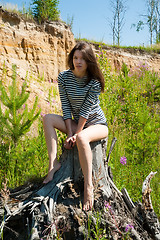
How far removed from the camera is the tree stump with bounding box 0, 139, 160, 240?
206cm

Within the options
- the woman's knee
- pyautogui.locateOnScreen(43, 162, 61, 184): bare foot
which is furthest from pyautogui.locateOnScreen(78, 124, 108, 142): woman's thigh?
pyautogui.locateOnScreen(43, 162, 61, 184): bare foot

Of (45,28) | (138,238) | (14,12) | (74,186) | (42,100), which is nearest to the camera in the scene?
(138,238)

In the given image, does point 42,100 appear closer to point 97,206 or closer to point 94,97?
point 94,97

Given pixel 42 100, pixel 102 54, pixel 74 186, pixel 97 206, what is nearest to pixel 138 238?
pixel 97 206

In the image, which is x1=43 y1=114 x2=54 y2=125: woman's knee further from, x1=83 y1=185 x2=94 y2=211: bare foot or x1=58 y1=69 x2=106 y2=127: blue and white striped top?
x1=83 y1=185 x2=94 y2=211: bare foot

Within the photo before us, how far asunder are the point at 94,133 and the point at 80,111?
33 centimetres

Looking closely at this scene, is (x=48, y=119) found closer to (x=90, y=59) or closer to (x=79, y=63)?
(x=79, y=63)

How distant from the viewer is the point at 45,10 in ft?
30.6

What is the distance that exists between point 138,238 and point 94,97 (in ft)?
5.01

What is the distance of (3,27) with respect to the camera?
783 cm

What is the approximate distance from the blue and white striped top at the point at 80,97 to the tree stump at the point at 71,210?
0.35 meters

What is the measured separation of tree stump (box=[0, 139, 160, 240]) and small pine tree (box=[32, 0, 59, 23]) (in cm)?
833

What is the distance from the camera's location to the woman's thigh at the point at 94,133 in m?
2.32

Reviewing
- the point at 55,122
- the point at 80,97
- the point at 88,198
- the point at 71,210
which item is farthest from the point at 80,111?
the point at 71,210
